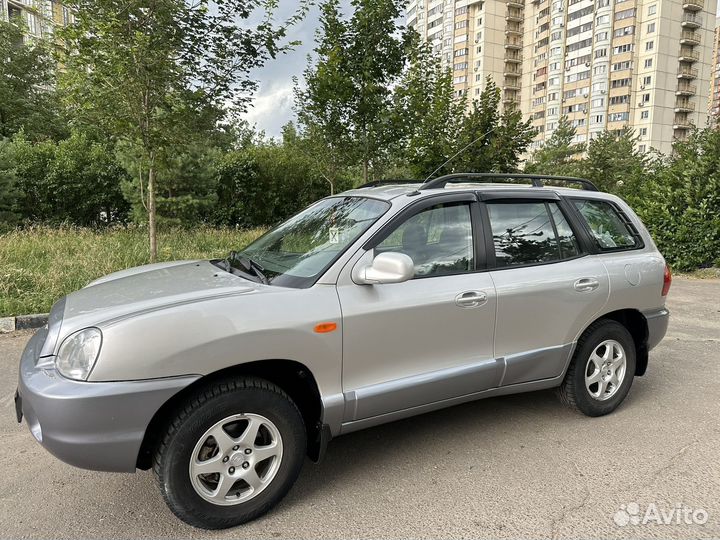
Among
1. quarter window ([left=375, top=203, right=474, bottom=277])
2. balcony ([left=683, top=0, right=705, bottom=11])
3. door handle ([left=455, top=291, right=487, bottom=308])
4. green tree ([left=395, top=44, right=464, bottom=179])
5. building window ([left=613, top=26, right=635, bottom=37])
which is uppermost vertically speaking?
balcony ([left=683, top=0, right=705, bottom=11])

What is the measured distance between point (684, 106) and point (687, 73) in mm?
4122

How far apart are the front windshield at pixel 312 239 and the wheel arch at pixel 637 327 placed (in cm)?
210

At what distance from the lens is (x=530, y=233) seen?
3566 millimetres

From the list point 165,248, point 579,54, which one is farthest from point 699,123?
point 165,248

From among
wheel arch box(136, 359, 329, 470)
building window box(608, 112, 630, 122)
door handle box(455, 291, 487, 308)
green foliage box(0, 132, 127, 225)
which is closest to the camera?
wheel arch box(136, 359, 329, 470)

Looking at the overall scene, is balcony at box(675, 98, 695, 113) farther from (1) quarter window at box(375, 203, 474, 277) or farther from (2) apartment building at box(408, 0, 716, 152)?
(1) quarter window at box(375, 203, 474, 277)

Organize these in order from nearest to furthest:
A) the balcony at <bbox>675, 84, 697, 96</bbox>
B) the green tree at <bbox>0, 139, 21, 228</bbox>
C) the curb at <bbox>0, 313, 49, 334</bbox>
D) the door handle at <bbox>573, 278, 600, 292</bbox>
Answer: the door handle at <bbox>573, 278, 600, 292</bbox>
the curb at <bbox>0, 313, 49, 334</bbox>
the green tree at <bbox>0, 139, 21, 228</bbox>
the balcony at <bbox>675, 84, 697, 96</bbox>

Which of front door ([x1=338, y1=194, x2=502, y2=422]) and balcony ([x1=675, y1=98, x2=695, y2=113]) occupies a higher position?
balcony ([x1=675, y1=98, x2=695, y2=113])

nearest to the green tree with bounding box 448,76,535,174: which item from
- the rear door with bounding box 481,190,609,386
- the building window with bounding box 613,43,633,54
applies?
the rear door with bounding box 481,190,609,386

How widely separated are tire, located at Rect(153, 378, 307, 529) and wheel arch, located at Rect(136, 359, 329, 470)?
0.05 m

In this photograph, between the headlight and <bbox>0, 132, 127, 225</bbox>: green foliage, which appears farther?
<bbox>0, 132, 127, 225</bbox>: green foliage

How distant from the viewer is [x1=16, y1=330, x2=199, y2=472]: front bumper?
2.17 m

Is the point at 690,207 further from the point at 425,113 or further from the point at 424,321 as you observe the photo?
the point at 424,321

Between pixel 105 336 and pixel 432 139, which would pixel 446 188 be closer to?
pixel 105 336
